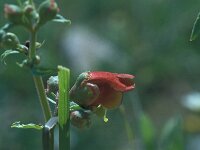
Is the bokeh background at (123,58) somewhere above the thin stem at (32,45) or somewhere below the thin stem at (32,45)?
below

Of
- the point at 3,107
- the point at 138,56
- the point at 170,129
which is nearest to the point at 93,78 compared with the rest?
the point at 170,129

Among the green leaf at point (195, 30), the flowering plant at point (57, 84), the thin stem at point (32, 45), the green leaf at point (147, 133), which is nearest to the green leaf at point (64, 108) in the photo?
the flowering plant at point (57, 84)

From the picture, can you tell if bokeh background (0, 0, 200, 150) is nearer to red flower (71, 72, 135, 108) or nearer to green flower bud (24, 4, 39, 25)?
red flower (71, 72, 135, 108)

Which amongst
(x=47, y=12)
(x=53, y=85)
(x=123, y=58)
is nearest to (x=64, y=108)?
(x=53, y=85)

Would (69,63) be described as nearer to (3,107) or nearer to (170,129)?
(3,107)

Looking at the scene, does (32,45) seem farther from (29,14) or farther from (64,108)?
(64,108)

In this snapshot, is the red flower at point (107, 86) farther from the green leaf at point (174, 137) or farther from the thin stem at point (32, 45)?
the green leaf at point (174, 137)

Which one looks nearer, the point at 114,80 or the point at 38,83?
the point at 38,83
